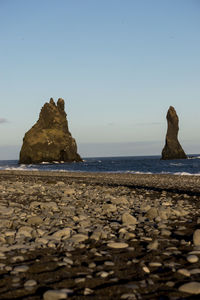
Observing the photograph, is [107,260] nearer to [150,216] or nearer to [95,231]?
[95,231]

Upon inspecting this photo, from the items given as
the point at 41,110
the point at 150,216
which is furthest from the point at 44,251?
the point at 41,110

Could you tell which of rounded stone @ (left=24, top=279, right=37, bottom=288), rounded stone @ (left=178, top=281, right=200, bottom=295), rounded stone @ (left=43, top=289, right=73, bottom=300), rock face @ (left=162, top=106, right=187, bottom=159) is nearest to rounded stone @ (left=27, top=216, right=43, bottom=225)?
rounded stone @ (left=24, top=279, right=37, bottom=288)

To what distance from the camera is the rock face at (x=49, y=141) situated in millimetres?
113062

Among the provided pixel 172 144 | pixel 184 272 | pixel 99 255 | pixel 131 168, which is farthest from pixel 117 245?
pixel 172 144

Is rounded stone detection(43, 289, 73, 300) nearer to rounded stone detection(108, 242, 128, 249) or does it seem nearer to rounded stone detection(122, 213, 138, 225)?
rounded stone detection(108, 242, 128, 249)

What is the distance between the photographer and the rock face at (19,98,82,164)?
113062mm

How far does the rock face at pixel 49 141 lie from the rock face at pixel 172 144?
3773 cm

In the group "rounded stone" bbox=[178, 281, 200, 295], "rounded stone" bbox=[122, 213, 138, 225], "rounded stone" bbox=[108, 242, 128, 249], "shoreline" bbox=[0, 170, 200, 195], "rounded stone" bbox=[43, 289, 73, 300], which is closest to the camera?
"rounded stone" bbox=[43, 289, 73, 300]

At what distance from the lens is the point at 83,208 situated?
1002 cm

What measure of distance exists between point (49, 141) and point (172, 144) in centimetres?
5252

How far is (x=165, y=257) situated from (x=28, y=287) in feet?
7.90

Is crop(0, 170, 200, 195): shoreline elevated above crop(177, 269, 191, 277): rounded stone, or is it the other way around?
crop(177, 269, 191, 277): rounded stone

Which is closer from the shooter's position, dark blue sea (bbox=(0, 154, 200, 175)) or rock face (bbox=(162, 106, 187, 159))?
dark blue sea (bbox=(0, 154, 200, 175))

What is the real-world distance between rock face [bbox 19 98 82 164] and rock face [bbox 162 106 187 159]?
37.7 metres
